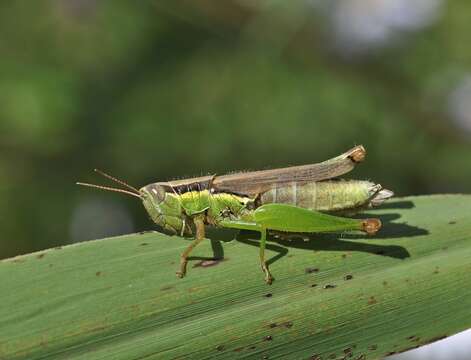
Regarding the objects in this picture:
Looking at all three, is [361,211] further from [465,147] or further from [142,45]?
[142,45]

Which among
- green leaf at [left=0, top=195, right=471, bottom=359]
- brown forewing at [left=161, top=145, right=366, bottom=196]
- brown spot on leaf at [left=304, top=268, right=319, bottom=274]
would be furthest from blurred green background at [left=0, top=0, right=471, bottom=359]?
brown spot on leaf at [left=304, top=268, right=319, bottom=274]

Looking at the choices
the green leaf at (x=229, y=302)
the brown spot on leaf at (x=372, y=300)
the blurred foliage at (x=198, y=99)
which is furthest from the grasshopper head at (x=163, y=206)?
the blurred foliage at (x=198, y=99)

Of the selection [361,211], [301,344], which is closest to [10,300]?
[301,344]

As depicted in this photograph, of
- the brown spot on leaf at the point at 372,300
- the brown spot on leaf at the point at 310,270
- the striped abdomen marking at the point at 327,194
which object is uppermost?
the striped abdomen marking at the point at 327,194

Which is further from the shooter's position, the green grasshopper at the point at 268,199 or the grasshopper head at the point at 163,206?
the grasshopper head at the point at 163,206

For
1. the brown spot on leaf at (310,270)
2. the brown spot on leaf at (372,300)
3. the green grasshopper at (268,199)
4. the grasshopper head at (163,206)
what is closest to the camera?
the brown spot on leaf at (372,300)

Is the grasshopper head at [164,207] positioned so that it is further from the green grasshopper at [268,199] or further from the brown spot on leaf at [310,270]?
the brown spot on leaf at [310,270]

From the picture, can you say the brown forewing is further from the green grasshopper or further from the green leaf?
the green leaf

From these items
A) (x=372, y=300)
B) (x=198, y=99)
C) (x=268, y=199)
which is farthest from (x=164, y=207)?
→ (x=198, y=99)
